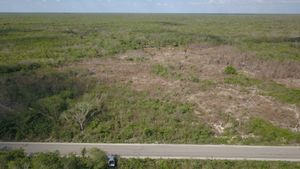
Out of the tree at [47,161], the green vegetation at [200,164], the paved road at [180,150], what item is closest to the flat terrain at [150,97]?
the paved road at [180,150]

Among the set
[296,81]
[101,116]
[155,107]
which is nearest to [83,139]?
[101,116]

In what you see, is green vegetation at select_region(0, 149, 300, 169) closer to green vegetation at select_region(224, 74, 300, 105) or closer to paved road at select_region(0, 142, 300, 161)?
paved road at select_region(0, 142, 300, 161)

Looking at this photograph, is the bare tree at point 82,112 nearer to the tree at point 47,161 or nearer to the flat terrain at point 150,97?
the flat terrain at point 150,97

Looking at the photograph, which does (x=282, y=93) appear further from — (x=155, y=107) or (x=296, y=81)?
(x=155, y=107)

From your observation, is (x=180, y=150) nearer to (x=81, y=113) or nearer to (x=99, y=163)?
(x=99, y=163)

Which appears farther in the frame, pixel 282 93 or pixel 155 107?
pixel 282 93

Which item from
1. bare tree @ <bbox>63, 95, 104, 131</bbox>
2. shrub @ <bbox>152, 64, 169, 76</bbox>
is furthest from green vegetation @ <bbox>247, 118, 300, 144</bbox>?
shrub @ <bbox>152, 64, 169, 76</bbox>
